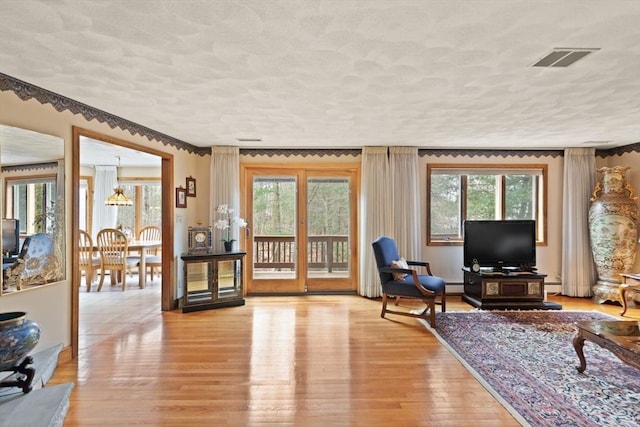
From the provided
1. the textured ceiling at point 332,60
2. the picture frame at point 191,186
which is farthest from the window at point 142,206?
the textured ceiling at point 332,60

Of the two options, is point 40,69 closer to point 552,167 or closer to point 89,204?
point 89,204

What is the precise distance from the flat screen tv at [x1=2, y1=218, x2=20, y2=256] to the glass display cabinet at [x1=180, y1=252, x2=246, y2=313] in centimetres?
203

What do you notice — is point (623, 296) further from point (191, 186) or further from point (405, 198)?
point (191, 186)

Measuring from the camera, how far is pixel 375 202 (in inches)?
208

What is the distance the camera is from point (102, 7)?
5.61 feet

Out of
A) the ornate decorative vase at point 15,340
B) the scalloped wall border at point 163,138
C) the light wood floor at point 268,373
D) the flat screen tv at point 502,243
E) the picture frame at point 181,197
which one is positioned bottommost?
the light wood floor at point 268,373

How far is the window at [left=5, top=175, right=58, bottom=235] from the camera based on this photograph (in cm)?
263

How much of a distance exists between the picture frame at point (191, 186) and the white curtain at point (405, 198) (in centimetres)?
298

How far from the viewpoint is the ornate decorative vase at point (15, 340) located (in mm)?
2096

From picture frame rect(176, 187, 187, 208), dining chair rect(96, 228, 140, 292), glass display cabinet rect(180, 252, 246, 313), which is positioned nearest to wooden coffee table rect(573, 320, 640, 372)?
glass display cabinet rect(180, 252, 246, 313)

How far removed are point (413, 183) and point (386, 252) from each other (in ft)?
4.42

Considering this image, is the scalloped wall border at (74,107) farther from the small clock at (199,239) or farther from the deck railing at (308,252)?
the deck railing at (308,252)

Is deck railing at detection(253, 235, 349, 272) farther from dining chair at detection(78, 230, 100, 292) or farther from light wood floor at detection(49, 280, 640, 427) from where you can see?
dining chair at detection(78, 230, 100, 292)

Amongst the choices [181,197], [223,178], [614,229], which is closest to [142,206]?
[181,197]
